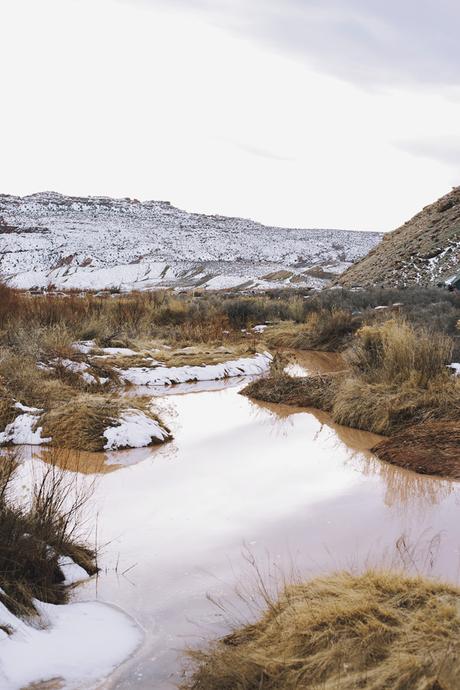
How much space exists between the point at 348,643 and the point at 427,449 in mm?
4340

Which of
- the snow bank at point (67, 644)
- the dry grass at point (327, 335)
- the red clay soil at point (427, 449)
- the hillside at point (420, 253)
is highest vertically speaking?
the hillside at point (420, 253)

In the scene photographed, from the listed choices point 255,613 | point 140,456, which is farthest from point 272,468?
point 255,613

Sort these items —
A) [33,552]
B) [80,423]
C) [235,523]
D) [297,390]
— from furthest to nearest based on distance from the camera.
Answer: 1. [297,390]
2. [80,423]
3. [235,523]
4. [33,552]

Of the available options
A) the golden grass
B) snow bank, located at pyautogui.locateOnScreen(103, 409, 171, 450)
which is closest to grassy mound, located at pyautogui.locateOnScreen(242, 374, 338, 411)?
the golden grass

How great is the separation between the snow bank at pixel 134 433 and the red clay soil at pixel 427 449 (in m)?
2.40

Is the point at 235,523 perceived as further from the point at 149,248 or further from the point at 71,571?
the point at 149,248

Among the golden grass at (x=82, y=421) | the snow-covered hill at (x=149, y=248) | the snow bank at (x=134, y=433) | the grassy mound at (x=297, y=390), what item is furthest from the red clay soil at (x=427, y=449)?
the snow-covered hill at (x=149, y=248)

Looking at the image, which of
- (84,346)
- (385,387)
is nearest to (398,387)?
(385,387)

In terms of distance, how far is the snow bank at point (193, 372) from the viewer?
11.4m

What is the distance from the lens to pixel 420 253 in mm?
31844

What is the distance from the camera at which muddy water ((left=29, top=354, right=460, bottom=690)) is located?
12.4 feet

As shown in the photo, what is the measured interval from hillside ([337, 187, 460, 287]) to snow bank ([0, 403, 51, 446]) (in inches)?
904

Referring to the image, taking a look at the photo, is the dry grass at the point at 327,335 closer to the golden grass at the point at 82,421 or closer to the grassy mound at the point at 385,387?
the grassy mound at the point at 385,387

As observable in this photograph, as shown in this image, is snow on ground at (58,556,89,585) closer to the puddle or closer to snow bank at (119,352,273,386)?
the puddle
